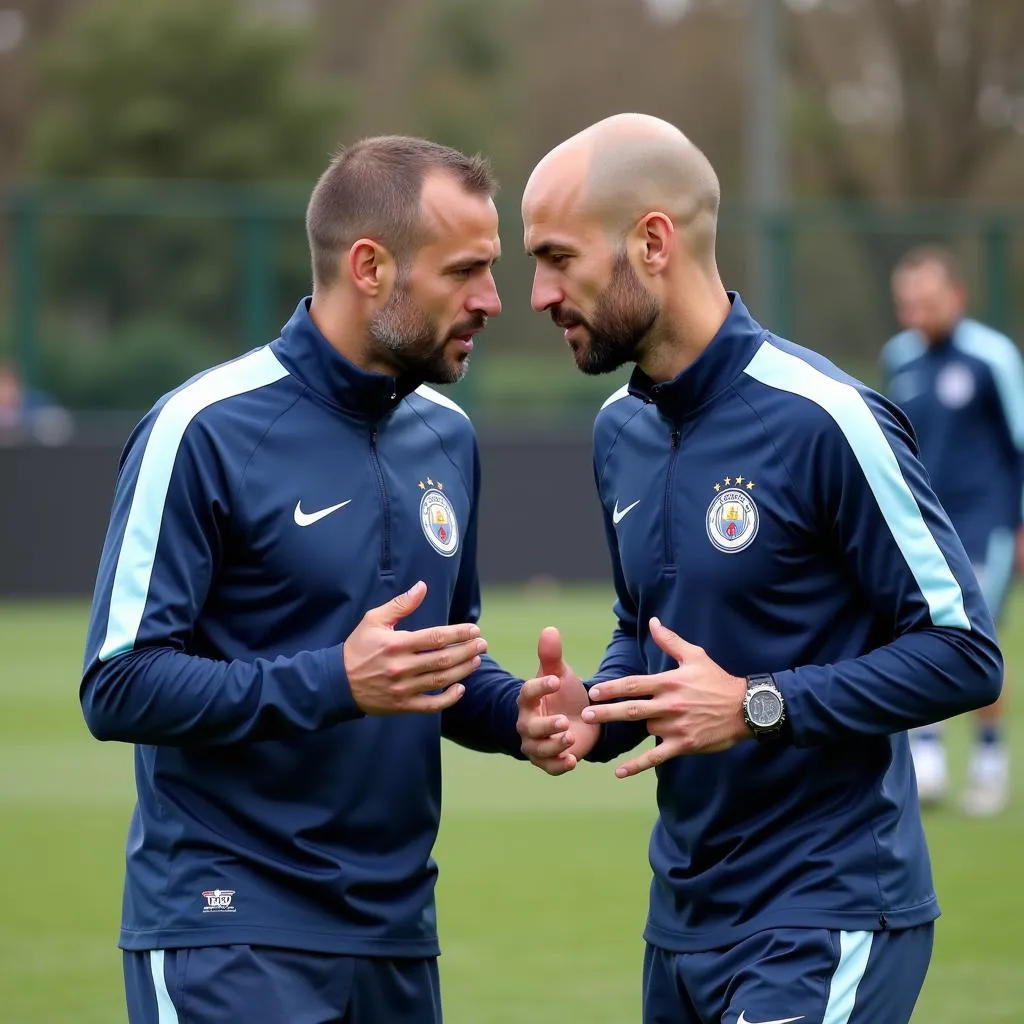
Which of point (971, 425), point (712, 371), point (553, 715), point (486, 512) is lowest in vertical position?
A: point (486, 512)

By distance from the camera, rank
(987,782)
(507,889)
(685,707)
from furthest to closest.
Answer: (987,782)
(507,889)
(685,707)

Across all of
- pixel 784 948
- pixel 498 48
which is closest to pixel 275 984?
pixel 784 948

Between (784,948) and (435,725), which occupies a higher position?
(435,725)

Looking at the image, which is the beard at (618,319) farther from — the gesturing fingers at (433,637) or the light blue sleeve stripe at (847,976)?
the light blue sleeve stripe at (847,976)

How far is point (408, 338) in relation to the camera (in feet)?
13.4

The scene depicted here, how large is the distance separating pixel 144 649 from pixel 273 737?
310 millimetres

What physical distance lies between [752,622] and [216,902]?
4.04 feet

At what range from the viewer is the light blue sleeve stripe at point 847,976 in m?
3.66

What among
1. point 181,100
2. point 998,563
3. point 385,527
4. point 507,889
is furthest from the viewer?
point 181,100

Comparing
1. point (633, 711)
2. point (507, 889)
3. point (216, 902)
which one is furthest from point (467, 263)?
point (507, 889)

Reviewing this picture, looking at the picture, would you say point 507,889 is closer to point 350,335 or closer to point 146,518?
point 350,335

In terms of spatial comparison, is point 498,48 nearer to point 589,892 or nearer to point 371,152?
point 589,892

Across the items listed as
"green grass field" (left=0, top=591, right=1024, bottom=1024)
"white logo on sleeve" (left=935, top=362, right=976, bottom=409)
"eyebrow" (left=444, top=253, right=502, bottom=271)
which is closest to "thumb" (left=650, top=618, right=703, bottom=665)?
"eyebrow" (left=444, top=253, right=502, bottom=271)

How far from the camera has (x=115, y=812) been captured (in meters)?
9.82
